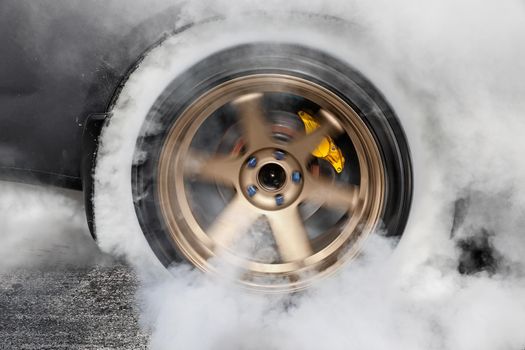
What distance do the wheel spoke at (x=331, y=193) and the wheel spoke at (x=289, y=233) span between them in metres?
0.10

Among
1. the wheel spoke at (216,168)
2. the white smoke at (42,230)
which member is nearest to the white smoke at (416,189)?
the wheel spoke at (216,168)

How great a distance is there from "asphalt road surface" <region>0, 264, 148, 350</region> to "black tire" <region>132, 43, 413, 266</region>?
76 centimetres

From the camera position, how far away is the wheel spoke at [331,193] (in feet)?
6.55

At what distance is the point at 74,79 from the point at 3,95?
0.30 m

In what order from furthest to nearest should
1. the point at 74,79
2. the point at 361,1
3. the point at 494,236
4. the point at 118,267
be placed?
the point at 118,267 < the point at 494,236 < the point at 74,79 < the point at 361,1

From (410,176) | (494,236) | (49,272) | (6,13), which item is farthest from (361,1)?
(49,272)

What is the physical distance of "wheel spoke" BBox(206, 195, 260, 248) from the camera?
80.7 inches

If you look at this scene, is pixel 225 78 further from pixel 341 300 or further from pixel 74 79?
pixel 341 300

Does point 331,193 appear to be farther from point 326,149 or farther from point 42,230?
point 42,230

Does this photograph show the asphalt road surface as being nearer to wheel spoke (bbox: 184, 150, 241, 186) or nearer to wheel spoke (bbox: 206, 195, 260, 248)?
wheel spoke (bbox: 206, 195, 260, 248)

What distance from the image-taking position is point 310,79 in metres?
1.78

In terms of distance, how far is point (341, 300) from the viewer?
2.04m

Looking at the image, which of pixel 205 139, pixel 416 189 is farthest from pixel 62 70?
pixel 416 189

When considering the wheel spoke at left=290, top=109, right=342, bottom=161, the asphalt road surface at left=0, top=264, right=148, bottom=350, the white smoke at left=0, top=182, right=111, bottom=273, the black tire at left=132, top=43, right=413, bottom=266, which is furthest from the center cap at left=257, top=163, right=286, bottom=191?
the white smoke at left=0, top=182, right=111, bottom=273
